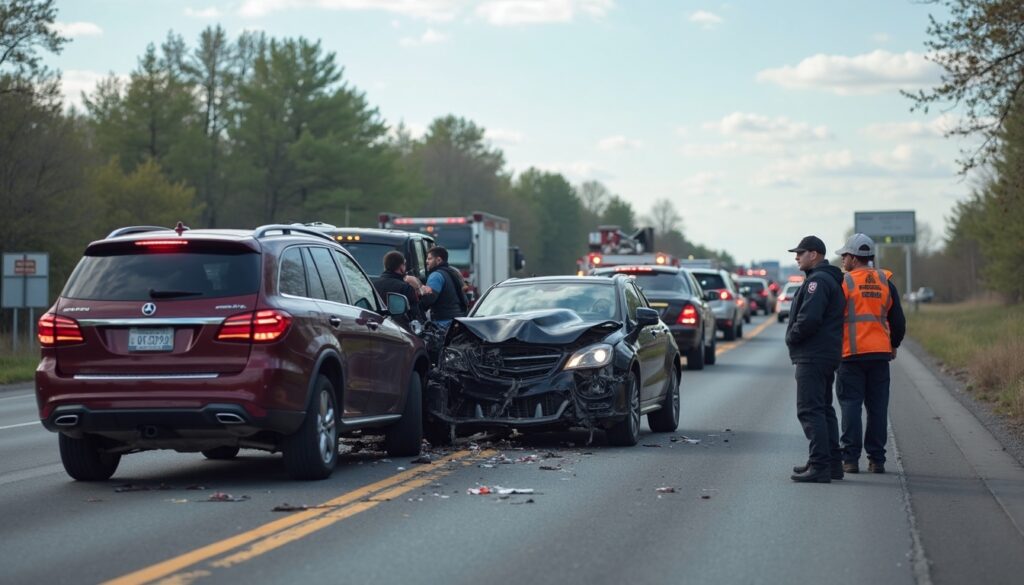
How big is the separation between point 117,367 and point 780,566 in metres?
4.71

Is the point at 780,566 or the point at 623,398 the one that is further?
the point at 623,398

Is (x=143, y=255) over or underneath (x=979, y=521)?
over

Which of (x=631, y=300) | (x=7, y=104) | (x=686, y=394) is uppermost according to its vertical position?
(x=7, y=104)

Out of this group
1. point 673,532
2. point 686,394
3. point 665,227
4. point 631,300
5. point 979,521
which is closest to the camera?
point 673,532

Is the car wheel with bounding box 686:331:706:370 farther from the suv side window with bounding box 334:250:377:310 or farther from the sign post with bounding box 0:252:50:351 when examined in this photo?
the suv side window with bounding box 334:250:377:310

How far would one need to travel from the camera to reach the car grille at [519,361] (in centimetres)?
1341

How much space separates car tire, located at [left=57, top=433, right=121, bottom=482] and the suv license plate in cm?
97

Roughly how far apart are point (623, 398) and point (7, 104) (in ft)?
119

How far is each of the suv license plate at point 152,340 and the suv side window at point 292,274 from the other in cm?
83

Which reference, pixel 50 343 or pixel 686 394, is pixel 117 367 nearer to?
pixel 50 343

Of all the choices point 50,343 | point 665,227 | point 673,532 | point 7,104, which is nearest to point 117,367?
point 50,343

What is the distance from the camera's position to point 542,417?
1328 cm

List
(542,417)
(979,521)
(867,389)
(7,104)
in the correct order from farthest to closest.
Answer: (7,104) < (542,417) < (867,389) < (979,521)

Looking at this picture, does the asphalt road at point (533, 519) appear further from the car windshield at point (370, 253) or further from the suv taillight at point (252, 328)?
the car windshield at point (370, 253)
